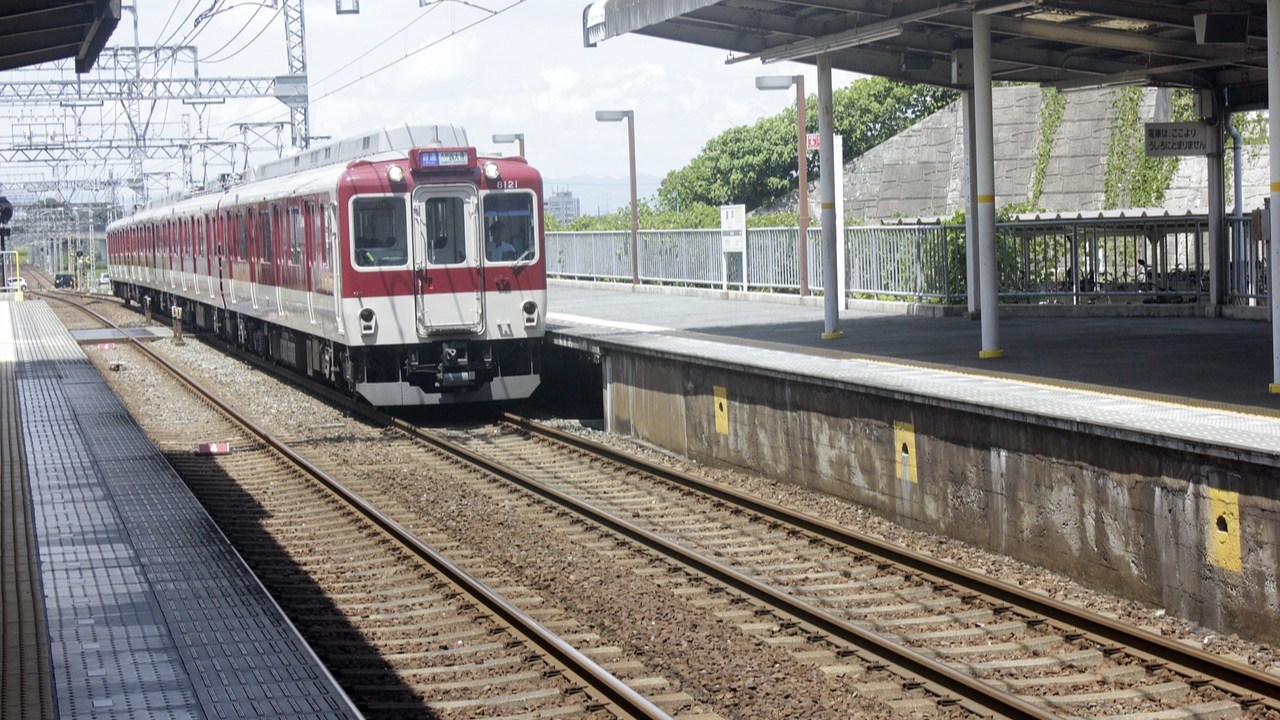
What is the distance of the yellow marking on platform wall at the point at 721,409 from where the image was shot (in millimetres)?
15078

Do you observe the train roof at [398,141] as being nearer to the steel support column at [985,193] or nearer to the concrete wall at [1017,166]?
the steel support column at [985,193]

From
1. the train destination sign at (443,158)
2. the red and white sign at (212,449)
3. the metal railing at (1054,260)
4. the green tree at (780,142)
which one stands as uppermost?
the green tree at (780,142)

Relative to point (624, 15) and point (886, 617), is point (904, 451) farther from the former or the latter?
point (624, 15)

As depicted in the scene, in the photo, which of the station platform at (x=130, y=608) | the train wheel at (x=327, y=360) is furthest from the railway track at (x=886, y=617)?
the train wheel at (x=327, y=360)

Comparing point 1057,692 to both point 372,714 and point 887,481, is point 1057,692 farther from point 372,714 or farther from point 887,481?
point 887,481

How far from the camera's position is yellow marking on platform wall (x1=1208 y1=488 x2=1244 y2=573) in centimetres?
827

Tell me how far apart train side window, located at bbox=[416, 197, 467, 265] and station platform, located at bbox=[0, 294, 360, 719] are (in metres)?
4.55

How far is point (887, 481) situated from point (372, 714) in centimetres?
592

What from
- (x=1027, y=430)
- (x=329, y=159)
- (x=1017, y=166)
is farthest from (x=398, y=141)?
(x=1017, y=166)

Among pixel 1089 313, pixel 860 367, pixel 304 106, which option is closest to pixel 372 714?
pixel 860 367

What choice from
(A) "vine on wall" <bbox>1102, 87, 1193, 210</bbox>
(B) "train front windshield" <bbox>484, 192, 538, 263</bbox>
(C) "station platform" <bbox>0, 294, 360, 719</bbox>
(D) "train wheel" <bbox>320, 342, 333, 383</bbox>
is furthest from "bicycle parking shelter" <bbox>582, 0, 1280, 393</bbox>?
(A) "vine on wall" <bbox>1102, 87, 1193, 210</bbox>

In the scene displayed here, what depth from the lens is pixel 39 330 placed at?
116 feet

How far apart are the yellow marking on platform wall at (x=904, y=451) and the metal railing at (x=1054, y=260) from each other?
761cm

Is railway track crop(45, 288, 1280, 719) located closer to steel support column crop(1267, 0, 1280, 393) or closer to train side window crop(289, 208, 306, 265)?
steel support column crop(1267, 0, 1280, 393)
